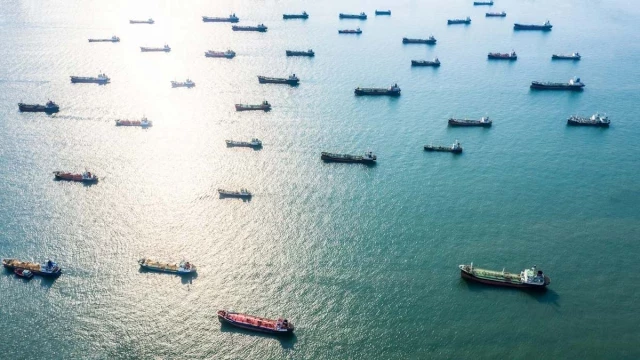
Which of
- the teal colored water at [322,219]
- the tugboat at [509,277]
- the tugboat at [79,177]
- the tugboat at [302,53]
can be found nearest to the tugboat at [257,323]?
the teal colored water at [322,219]

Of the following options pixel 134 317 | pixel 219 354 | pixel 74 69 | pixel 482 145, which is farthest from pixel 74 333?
pixel 74 69

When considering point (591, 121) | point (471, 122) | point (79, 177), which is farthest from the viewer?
point (591, 121)

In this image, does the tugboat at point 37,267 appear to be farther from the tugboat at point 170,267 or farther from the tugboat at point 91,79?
the tugboat at point 91,79

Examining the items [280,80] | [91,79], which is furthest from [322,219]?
[91,79]

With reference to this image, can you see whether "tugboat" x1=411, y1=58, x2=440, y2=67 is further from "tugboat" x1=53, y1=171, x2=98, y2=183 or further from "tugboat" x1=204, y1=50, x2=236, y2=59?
"tugboat" x1=53, y1=171, x2=98, y2=183

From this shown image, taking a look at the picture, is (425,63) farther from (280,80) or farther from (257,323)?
(257,323)
